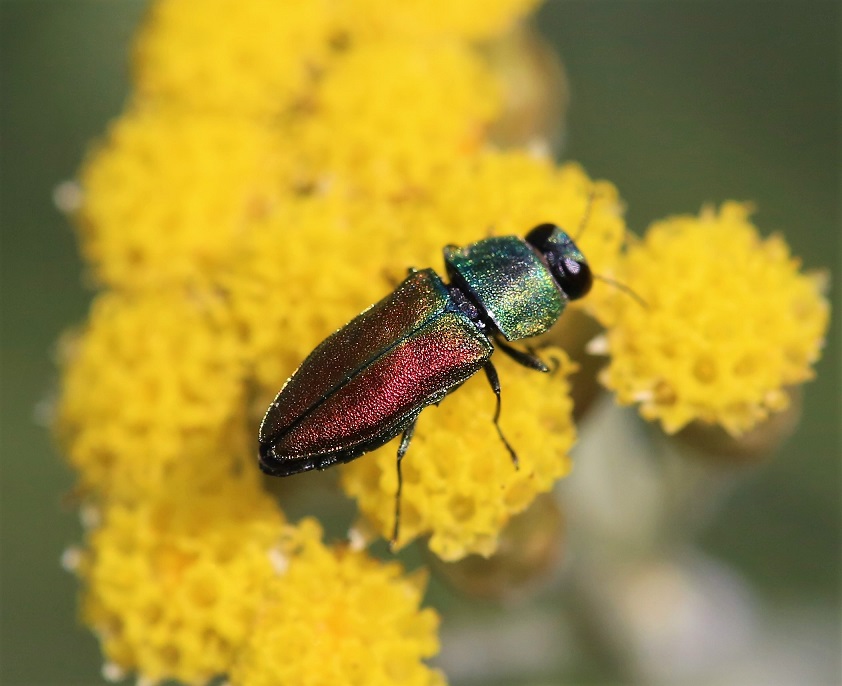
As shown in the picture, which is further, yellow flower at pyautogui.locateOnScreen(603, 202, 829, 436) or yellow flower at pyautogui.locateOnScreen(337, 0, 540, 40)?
yellow flower at pyautogui.locateOnScreen(337, 0, 540, 40)

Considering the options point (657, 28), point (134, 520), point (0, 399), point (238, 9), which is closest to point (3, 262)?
point (0, 399)

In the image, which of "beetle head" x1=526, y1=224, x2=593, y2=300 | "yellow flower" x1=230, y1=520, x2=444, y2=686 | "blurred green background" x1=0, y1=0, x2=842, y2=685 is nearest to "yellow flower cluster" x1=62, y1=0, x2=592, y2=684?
"yellow flower" x1=230, y1=520, x2=444, y2=686

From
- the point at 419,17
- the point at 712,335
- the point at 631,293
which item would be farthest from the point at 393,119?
the point at 712,335

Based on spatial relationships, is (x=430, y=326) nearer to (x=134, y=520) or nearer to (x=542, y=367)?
(x=542, y=367)

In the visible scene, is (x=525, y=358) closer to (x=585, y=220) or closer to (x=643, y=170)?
(x=585, y=220)

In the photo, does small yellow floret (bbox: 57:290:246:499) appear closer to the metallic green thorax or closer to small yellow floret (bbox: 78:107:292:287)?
small yellow floret (bbox: 78:107:292:287)

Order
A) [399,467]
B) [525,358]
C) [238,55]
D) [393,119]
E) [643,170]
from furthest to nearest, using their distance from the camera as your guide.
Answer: [643,170], [238,55], [393,119], [525,358], [399,467]

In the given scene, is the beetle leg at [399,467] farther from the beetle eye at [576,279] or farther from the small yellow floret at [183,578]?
the beetle eye at [576,279]
